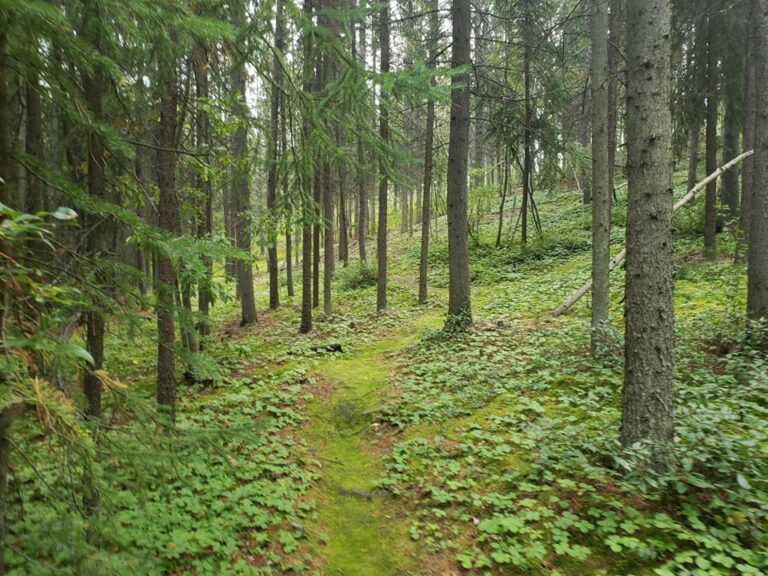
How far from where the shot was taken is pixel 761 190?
6.37 m

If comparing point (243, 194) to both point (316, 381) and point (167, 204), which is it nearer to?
point (316, 381)

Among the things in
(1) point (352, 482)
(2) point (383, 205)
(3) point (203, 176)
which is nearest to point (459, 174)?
(2) point (383, 205)

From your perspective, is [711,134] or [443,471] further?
[711,134]

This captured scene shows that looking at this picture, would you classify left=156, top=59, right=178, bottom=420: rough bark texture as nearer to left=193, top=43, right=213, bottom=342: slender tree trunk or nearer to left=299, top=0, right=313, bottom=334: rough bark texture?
left=193, top=43, right=213, bottom=342: slender tree trunk

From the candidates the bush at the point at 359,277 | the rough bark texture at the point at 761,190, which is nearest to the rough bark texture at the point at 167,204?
the rough bark texture at the point at 761,190

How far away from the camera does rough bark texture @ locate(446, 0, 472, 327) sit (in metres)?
9.41

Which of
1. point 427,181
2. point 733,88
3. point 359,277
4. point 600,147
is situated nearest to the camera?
point 600,147

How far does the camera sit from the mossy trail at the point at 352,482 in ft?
13.5

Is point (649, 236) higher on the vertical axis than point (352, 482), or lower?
higher

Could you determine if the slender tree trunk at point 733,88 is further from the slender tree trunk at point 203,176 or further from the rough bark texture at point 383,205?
the slender tree trunk at point 203,176

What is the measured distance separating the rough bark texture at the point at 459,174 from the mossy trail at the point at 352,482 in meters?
2.17

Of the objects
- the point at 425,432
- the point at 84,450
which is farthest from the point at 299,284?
the point at 84,450

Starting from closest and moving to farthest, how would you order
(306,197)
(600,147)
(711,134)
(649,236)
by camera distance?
(649,236)
(306,197)
(600,147)
(711,134)

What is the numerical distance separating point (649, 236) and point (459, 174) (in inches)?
243
